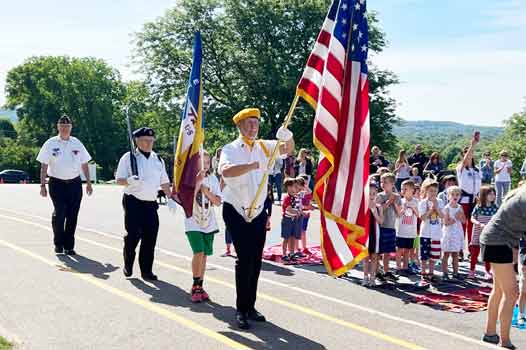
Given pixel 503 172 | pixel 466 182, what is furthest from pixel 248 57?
pixel 466 182

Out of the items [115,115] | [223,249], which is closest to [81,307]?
[223,249]

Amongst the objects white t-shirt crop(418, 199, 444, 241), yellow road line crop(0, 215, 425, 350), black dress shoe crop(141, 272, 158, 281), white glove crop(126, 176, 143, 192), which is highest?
white glove crop(126, 176, 143, 192)

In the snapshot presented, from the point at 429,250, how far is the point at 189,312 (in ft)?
13.2

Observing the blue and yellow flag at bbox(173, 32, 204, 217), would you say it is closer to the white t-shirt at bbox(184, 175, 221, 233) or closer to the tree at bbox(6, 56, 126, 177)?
the white t-shirt at bbox(184, 175, 221, 233)

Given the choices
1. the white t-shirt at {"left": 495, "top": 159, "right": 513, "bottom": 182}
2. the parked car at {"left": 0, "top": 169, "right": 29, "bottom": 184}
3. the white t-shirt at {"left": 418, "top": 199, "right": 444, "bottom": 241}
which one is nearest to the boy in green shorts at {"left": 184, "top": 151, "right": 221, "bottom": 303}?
the white t-shirt at {"left": 418, "top": 199, "right": 444, "bottom": 241}

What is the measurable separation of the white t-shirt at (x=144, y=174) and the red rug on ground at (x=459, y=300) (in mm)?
3731

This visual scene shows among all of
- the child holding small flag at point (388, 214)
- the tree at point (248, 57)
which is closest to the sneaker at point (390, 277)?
the child holding small flag at point (388, 214)

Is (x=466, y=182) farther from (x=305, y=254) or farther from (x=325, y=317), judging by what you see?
(x=325, y=317)

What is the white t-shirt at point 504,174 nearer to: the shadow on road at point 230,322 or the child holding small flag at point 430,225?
the child holding small flag at point 430,225

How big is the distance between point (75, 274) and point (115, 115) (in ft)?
239

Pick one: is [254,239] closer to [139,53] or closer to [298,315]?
[298,315]

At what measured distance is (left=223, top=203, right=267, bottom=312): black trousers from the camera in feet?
21.8

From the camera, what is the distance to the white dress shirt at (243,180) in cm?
661

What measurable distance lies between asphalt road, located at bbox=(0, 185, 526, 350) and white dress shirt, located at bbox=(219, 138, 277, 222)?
122 cm
